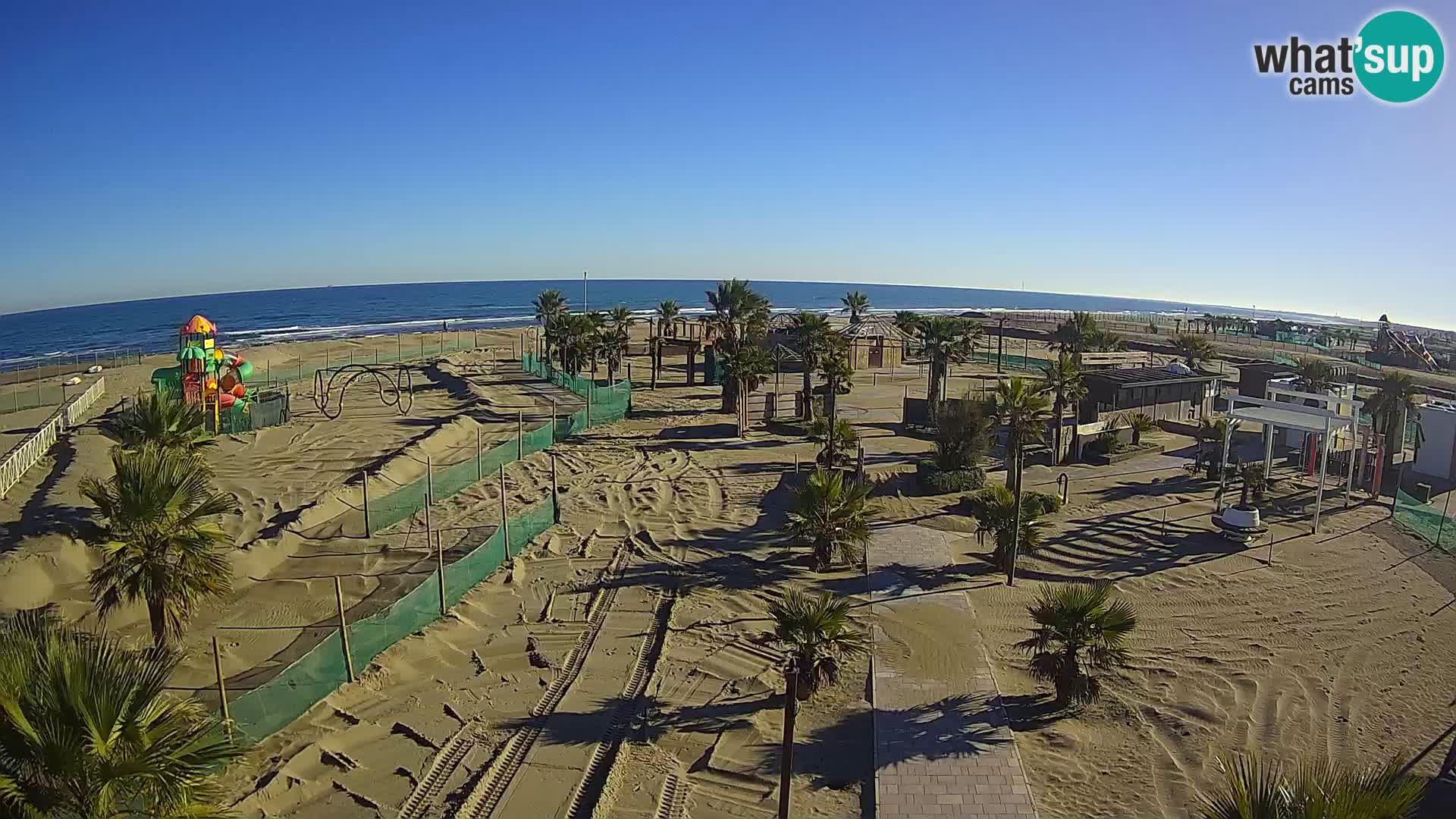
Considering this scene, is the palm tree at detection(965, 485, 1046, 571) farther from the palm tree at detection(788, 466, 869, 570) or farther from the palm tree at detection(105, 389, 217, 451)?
the palm tree at detection(105, 389, 217, 451)

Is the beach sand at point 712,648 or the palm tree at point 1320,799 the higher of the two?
the palm tree at point 1320,799

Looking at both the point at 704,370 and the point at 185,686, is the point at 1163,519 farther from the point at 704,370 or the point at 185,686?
the point at 704,370

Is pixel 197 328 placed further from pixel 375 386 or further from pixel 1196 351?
pixel 1196 351

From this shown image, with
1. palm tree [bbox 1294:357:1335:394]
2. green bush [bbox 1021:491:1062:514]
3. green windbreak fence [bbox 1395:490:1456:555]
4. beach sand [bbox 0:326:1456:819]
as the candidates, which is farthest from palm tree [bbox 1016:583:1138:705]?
palm tree [bbox 1294:357:1335:394]

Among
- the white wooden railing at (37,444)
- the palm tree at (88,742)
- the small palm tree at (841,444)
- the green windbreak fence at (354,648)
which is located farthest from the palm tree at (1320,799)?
the white wooden railing at (37,444)

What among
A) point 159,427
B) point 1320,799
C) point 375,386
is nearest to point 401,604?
point 159,427

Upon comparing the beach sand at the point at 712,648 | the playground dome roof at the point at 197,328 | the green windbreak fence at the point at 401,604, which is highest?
the playground dome roof at the point at 197,328

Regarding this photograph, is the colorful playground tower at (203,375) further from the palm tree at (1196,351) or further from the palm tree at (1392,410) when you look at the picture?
the palm tree at (1196,351)
